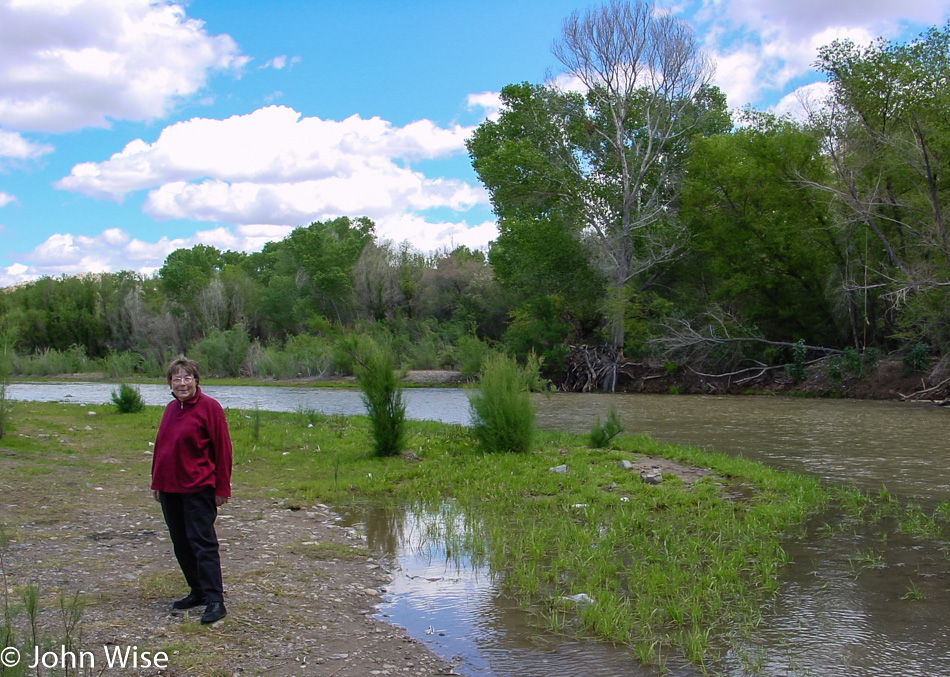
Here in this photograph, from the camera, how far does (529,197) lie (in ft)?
122

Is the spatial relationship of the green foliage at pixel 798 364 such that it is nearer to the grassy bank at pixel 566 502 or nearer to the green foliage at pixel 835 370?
the green foliage at pixel 835 370

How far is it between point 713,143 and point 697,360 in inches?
365

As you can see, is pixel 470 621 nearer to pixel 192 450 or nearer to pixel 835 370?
pixel 192 450

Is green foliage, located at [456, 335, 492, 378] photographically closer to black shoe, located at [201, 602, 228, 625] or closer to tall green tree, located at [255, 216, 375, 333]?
tall green tree, located at [255, 216, 375, 333]

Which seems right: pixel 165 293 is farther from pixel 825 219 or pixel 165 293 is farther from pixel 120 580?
pixel 120 580

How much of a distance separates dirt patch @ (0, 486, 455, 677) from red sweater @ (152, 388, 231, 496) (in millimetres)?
851

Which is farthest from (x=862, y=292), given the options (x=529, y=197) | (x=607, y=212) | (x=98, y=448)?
(x=98, y=448)

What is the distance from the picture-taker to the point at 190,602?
5.00 metres

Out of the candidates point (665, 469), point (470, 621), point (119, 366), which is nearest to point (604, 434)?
point (665, 469)

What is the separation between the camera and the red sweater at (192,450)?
4930 millimetres

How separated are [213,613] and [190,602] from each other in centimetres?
29

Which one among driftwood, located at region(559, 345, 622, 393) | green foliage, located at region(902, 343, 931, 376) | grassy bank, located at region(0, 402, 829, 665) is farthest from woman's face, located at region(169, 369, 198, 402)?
driftwood, located at region(559, 345, 622, 393)

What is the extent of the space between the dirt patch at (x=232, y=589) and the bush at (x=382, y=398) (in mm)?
3769
